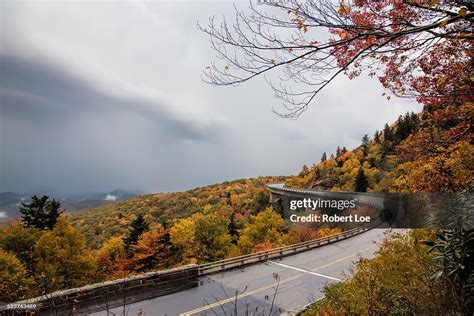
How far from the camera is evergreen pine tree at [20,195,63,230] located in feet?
101

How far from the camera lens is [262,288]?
14.2 meters

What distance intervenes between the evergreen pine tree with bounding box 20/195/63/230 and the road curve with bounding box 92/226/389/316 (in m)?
23.7

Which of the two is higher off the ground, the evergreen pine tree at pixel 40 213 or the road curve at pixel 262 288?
the evergreen pine tree at pixel 40 213

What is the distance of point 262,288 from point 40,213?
90.7 feet

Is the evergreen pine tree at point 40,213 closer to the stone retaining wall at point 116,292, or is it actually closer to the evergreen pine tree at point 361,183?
the stone retaining wall at point 116,292

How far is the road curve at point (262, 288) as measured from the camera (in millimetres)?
11367

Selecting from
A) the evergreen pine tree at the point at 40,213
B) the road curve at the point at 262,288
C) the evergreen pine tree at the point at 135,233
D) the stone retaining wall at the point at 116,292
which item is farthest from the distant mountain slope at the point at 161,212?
the stone retaining wall at the point at 116,292

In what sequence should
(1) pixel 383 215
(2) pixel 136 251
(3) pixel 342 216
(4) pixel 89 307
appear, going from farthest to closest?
(3) pixel 342 216
(1) pixel 383 215
(2) pixel 136 251
(4) pixel 89 307

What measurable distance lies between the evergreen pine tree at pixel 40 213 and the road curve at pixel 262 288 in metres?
23.7

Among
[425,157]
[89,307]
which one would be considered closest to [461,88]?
[425,157]

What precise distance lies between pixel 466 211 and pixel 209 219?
94.7 ft

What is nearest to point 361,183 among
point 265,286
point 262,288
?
point 265,286

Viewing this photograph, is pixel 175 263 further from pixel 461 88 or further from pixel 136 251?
pixel 461 88

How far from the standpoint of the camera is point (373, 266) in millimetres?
9188
